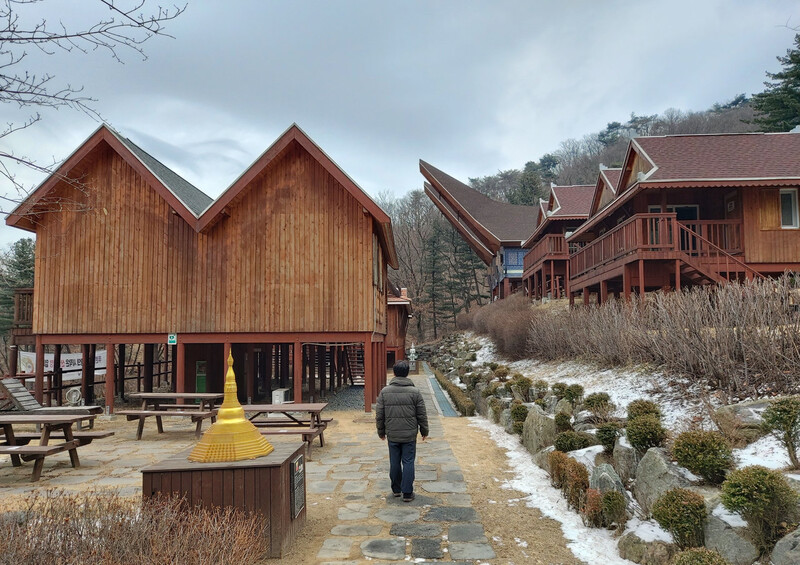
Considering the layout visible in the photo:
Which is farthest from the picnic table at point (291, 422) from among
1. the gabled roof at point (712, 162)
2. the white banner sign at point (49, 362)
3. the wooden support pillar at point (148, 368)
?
the gabled roof at point (712, 162)

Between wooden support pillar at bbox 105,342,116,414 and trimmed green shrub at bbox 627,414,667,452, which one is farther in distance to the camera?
wooden support pillar at bbox 105,342,116,414

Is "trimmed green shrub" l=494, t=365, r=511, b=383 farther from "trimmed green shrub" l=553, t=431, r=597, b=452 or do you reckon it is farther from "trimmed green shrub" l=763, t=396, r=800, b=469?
"trimmed green shrub" l=763, t=396, r=800, b=469

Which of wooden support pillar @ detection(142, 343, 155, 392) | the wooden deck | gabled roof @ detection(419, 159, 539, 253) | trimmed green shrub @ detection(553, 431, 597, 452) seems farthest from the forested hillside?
trimmed green shrub @ detection(553, 431, 597, 452)

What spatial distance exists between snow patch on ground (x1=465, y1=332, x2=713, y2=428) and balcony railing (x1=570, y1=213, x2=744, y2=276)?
15.1 feet

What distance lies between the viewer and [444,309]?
173ft

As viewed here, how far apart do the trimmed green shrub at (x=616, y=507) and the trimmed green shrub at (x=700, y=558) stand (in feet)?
4.11

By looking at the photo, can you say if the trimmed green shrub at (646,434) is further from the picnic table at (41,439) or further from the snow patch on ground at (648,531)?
the picnic table at (41,439)

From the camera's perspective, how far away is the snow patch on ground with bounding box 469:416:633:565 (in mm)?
4840

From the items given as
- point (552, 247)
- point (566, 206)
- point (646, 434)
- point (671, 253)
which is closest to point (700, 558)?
point (646, 434)

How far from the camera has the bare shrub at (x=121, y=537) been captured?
11.5 ft

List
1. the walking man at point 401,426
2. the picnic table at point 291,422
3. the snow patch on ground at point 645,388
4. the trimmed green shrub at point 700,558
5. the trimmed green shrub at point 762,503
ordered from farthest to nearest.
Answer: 1. the picnic table at point 291,422
2. the snow patch on ground at point 645,388
3. the walking man at point 401,426
4. the trimmed green shrub at point 762,503
5. the trimmed green shrub at point 700,558

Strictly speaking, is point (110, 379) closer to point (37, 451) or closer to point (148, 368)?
point (148, 368)

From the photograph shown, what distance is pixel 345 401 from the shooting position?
19.1 meters

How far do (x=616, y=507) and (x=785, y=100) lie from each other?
3970 cm
